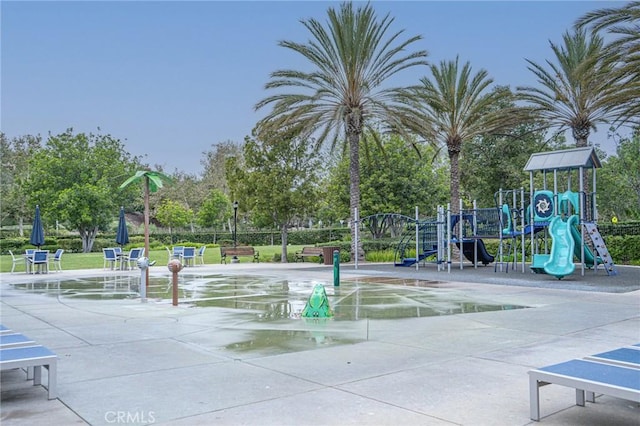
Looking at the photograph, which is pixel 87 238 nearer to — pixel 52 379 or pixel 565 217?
pixel 565 217

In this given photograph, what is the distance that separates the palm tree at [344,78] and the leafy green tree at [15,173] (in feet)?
131

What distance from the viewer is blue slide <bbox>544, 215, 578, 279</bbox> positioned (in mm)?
16391

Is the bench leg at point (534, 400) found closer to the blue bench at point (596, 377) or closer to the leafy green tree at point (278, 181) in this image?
the blue bench at point (596, 377)

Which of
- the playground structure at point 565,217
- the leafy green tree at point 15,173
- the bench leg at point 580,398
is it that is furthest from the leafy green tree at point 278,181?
the leafy green tree at point 15,173

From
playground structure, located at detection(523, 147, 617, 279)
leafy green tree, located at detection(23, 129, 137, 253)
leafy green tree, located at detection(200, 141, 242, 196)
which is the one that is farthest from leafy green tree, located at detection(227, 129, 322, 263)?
leafy green tree, located at detection(200, 141, 242, 196)

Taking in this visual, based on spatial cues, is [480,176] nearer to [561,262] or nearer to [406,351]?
[561,262]

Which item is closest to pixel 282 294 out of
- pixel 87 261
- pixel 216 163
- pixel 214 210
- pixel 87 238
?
pixel 87 261

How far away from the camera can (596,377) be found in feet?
13.0

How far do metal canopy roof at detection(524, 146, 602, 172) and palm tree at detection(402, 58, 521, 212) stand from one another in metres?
5.62

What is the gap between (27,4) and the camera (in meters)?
21.7

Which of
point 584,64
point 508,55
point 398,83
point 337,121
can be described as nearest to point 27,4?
point 337,121

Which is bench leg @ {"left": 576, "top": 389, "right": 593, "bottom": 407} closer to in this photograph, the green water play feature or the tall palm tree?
the green water play feature

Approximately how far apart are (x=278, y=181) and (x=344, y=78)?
22.6 ft

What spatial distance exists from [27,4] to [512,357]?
23.2 m
